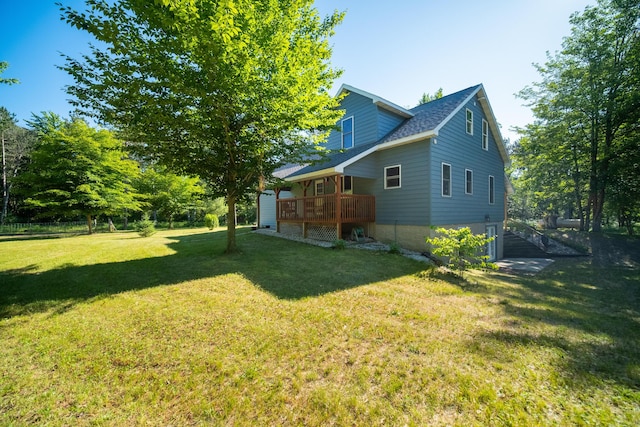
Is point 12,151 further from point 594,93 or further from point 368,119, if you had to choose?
point 594,93

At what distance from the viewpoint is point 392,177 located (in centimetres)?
1209

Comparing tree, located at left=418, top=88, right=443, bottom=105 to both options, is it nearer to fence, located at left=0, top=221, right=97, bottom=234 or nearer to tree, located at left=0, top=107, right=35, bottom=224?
fence, located at left=0, top=221, right=97, bottom=234

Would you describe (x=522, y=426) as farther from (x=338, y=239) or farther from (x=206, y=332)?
(x=338, y=239)

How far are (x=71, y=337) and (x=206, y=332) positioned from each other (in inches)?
78.3

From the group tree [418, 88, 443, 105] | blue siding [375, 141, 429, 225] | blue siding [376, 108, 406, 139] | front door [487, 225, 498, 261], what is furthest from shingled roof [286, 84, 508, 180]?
tree [418, 88, 443, 105]

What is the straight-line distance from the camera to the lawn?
98.3 inches

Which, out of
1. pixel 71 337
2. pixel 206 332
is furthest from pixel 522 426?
pixel 71 337

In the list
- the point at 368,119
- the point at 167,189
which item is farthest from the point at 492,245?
the point at 167,189

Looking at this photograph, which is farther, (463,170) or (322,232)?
(322,232)

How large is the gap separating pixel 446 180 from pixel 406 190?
1965 millimetres

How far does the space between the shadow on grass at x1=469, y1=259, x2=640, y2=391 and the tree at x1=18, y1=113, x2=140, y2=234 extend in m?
21.3

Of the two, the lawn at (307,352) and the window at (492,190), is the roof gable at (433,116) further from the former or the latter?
the lawn at (307,352)

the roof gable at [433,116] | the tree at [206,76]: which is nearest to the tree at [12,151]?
the tree at [206,76]

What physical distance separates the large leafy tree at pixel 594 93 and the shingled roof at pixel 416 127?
913cm
